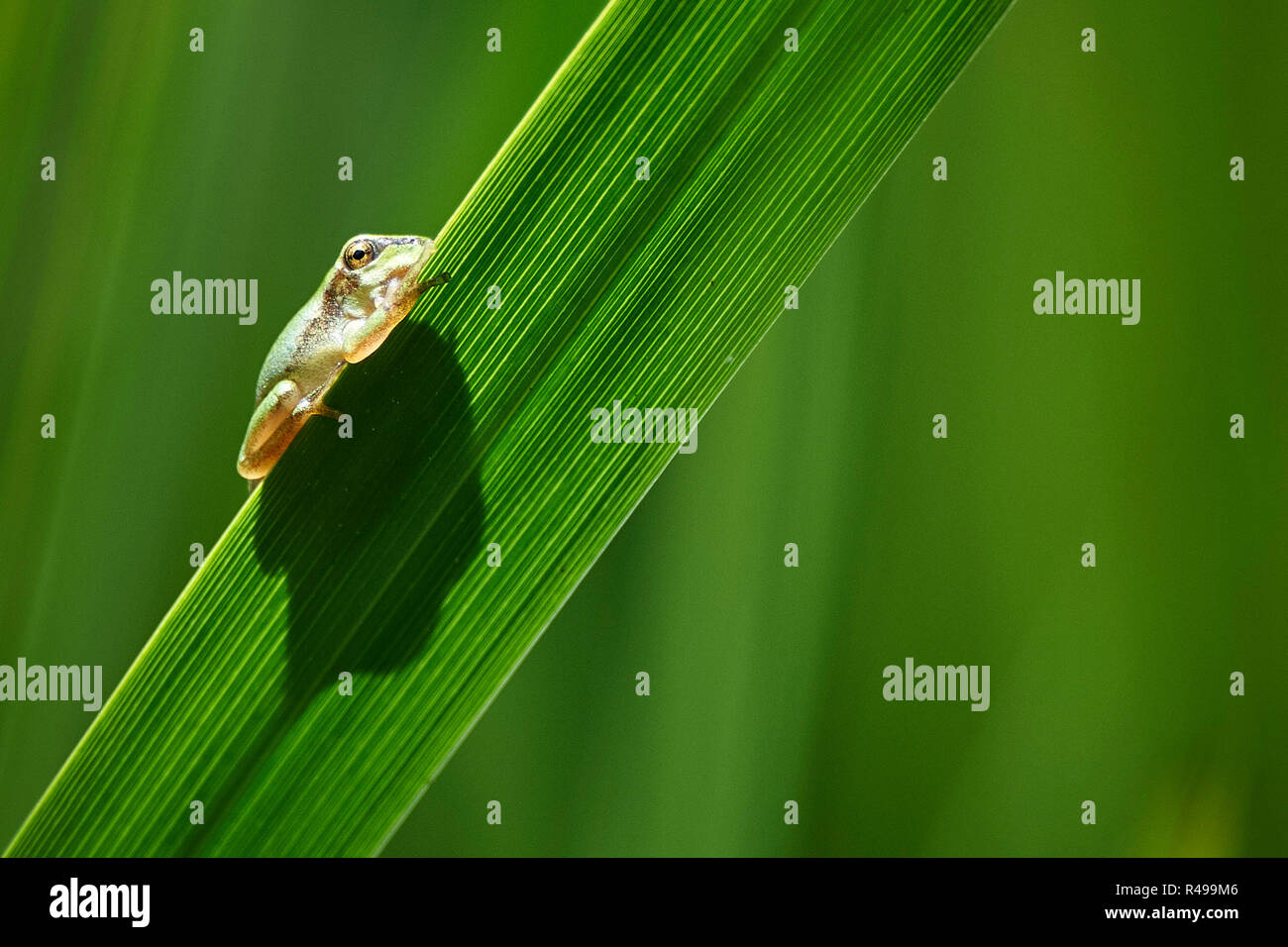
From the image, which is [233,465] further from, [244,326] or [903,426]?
[903,426]

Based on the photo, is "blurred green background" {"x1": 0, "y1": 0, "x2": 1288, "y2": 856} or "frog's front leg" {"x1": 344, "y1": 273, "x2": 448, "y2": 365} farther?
"blurred green background" {"x1": 0, "y1": 0, "x2": 1288, "y2": 856}

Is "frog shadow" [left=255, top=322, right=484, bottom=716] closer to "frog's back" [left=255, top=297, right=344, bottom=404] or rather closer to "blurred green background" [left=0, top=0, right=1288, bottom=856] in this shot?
"frog's back" [left=255, top=297, right=344, bottom=404]

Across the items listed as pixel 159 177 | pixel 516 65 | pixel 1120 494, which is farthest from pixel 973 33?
pixel 159 177
